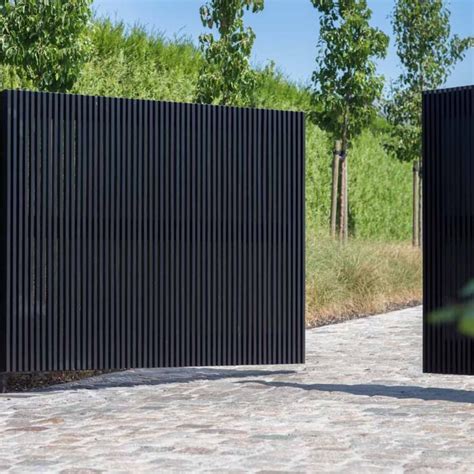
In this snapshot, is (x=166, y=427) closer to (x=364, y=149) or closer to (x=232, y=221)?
(x=232, y=221)

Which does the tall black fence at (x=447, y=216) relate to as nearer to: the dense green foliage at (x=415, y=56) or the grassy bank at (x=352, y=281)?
the grassy bank at (x=352, y=281)

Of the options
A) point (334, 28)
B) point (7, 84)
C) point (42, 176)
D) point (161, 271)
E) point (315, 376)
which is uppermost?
point (334, 28)

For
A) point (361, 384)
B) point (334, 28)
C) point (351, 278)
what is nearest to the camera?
point (361, 384)

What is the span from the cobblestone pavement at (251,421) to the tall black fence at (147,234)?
1.19ft

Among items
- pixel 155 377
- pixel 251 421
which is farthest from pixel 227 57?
pixel 251 421

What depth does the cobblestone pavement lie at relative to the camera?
5.05 m

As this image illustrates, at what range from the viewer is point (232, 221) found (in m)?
8.14

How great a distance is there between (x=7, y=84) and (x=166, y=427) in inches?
298

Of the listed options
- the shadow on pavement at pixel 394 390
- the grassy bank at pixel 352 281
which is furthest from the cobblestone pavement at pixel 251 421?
the grassy bank at pixel 352 281

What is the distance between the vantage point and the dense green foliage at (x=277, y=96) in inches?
590

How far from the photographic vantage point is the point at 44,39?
10.8m

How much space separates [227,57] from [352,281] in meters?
3.53

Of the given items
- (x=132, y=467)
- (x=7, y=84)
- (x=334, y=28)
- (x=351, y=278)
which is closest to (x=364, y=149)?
(x=334, y=28)

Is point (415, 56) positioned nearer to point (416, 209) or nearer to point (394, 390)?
point (416, 209)
